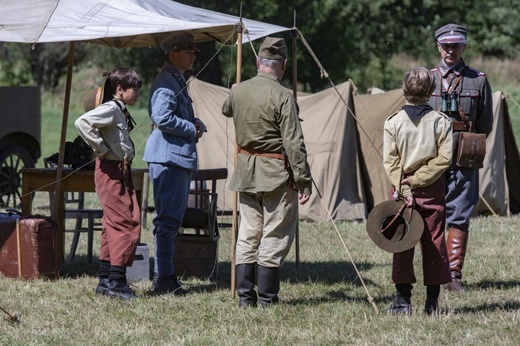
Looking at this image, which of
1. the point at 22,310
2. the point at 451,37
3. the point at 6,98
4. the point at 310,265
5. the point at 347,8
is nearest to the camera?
the point at 22,310

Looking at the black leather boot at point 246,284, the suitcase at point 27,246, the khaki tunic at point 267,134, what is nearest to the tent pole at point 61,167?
the suitcase at point 27,246

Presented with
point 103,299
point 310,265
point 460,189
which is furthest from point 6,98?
point 460,189

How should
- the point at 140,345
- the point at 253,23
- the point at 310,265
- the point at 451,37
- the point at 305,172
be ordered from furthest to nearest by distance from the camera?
the point at 310,265 < the point at 253,23 < the point at 451,37 < the point at 305,172 < the point at 140,345

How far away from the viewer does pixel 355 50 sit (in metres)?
27.9

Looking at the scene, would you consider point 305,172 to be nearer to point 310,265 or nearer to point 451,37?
point 451,37

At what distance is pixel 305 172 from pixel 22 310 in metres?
2.05

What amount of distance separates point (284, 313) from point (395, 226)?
35.0 inches

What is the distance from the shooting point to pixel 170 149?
7.00 meters

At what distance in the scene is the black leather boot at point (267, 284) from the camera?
649cm

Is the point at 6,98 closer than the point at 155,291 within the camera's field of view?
No

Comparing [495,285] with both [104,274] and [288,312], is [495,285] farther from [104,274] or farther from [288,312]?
[104,274]

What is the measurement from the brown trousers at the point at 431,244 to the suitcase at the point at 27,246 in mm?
2776

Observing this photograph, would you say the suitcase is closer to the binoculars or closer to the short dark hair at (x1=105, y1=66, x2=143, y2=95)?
the short dark hair at (x1=105, y1=66, x2=143, y2=95)

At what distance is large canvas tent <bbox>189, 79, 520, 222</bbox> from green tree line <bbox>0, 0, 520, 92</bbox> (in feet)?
37.0
